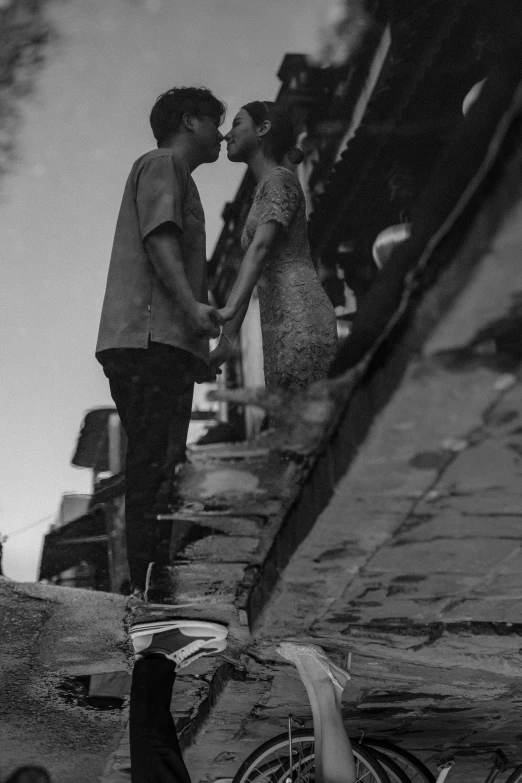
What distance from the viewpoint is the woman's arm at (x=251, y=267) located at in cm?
347

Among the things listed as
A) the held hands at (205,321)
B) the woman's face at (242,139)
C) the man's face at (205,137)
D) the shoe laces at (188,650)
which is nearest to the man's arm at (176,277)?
the held hands at (205,321)

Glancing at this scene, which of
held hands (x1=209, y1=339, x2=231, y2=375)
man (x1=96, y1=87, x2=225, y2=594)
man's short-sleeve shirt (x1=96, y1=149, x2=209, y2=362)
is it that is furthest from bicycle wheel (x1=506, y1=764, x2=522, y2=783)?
man's short-sleeve shirt (x1=96, y1=149, x2=209, y2=362)

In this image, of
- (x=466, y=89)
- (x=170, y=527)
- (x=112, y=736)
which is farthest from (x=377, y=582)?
(x=466, y=89)

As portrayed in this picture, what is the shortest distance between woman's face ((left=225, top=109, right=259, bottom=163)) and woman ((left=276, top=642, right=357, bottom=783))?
6.94ft

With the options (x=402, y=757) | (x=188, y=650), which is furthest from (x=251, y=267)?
(x=402, y=757)

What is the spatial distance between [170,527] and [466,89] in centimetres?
494

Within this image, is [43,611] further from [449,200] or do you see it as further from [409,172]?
[409,172]

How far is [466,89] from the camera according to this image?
7.13 metres

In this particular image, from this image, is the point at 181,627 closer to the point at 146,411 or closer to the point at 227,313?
the point at 146,411

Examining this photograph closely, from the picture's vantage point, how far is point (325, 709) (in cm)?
435

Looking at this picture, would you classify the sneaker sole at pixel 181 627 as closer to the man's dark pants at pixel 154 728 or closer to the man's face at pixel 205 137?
the man's dark pants at pixel 154 728

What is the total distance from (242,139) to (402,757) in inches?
132

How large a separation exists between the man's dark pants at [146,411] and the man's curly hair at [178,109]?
91cm

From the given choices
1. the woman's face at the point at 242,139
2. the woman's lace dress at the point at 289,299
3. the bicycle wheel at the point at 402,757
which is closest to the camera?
the woman's lace dress at the point at 289,299
